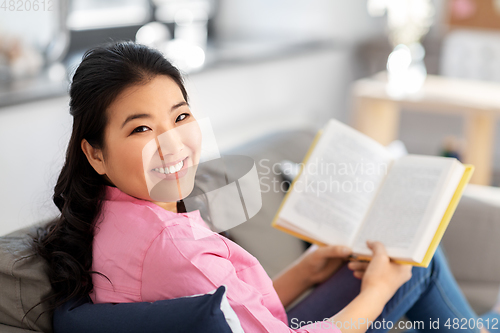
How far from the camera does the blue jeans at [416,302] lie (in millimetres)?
950

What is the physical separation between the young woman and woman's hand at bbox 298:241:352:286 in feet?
0.82

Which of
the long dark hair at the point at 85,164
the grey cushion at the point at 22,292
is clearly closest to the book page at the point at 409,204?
the long dark hair at the point at 85,164

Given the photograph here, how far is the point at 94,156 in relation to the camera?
68 cm

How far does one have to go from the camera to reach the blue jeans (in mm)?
950

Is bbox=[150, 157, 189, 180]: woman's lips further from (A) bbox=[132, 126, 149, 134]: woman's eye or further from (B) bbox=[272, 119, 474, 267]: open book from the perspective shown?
(B) bbox=[272, 119, 474, 267]: open book

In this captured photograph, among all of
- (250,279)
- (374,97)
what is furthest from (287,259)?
(374,97)

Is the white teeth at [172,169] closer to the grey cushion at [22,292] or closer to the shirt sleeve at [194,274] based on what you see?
the shirt sleeve at [194,274]

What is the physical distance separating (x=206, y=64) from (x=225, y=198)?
134 cm

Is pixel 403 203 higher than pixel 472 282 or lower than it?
higher

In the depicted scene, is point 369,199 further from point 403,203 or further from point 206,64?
point 206,64

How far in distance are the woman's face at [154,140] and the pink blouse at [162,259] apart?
0.13ft

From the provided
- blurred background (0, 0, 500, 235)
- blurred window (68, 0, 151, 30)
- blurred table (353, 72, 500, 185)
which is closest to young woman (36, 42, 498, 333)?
blurred background (0, 0, 500, 235)

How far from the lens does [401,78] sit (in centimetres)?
253

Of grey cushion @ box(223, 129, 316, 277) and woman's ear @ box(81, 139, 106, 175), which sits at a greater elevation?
woman's ear @ box(81, 139, 106, 175)
